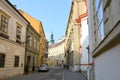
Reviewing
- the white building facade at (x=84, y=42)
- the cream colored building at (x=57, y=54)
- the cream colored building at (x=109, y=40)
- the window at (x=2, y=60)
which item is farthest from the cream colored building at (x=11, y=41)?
the cream colored building at (x=57, y=54)

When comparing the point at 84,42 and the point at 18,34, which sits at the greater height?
the point at 18,34

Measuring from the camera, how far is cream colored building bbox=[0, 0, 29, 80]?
1875 centimetres

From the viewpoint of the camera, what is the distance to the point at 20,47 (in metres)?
25.4

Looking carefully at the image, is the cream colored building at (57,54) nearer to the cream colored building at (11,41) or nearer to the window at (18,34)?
the cream colored building at (11,41)

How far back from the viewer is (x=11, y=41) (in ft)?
69.9

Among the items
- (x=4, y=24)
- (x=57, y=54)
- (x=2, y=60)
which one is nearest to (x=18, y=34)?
(x=4, y=24)

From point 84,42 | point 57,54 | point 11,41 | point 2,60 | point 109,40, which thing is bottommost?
point 2,60

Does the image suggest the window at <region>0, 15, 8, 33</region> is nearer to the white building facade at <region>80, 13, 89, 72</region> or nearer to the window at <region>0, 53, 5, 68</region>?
the window at <region>0, 53, 5, 68</region>

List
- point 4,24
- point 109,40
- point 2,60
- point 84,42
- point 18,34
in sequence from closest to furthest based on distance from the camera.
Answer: point 109,40 < point 2,60 < point 4,24 < point 18,34 < point 84,42

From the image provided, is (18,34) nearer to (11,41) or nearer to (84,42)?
(11,41)

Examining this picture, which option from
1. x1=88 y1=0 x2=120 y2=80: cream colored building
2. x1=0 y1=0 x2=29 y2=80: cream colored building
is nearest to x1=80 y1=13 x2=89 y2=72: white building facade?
x1=0 y1=0 x2=29 y2=80: cream colored building

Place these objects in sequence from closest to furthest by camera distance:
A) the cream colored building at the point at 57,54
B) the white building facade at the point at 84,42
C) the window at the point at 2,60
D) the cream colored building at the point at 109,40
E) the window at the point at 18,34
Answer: the cream colored building at the point at 109,40 → the window at the point at 2,60 → the window at the point at 18,34 → the white building facade at the point at 84,42 → the cream colored building at the point at 57,54

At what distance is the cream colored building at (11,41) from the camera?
18.8 metres

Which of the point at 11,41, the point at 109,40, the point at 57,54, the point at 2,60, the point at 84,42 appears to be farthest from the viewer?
the point at 57,54
